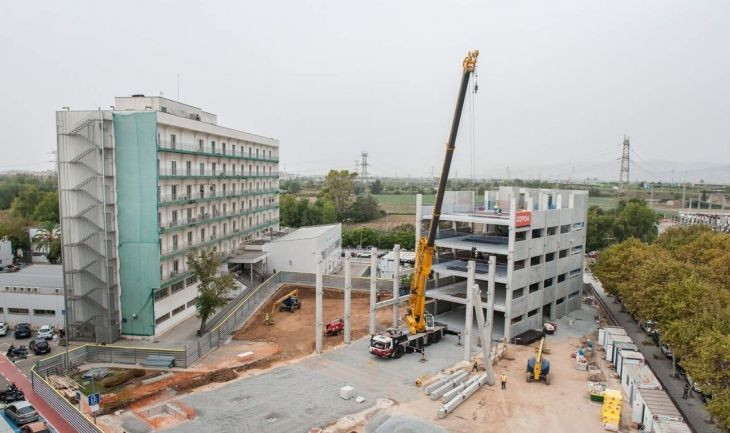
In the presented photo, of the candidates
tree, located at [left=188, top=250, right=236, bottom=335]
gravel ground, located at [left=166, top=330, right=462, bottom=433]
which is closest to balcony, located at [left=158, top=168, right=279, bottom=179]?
tree, located at [left=188, top=250, right=236, bottom=335]

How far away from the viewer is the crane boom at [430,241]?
27.2 m

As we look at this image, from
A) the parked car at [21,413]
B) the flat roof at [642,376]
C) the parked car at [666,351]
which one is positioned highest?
the flat roof at [642,376]

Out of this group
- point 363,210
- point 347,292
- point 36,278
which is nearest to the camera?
point 347,292

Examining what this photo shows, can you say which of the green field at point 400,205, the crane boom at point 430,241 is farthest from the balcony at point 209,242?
the green field at point 400,205

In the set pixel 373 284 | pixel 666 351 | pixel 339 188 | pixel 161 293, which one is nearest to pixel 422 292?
pixel 373 284

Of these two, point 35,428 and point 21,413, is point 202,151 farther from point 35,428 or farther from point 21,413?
point 35,428

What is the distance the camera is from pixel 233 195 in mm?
48656

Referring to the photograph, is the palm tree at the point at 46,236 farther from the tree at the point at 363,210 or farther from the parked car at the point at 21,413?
the tree at the point at 363,210

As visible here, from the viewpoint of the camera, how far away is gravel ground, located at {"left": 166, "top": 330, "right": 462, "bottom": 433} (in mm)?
23047

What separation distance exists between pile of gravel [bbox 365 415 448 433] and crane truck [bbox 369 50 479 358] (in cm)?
719

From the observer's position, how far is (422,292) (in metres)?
31.8

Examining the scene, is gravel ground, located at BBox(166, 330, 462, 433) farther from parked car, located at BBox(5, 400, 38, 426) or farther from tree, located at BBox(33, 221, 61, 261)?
tree, located at BBox(33, 221, 61, 261)

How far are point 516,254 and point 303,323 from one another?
694 inches

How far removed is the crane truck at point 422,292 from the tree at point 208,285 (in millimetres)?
11465
